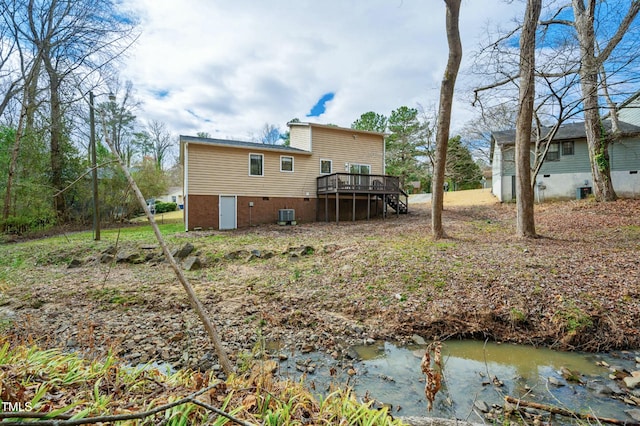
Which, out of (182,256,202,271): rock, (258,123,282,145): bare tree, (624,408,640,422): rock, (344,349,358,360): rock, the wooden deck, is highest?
(258,123,282,145): bare tree

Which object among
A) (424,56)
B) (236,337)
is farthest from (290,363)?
(424,56)

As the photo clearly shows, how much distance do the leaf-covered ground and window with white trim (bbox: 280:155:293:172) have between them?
28.4 feet

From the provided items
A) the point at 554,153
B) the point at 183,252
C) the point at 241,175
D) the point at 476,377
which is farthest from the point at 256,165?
the point at 554,153

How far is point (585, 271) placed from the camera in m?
5.71

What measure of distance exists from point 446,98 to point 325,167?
1009 centimetres

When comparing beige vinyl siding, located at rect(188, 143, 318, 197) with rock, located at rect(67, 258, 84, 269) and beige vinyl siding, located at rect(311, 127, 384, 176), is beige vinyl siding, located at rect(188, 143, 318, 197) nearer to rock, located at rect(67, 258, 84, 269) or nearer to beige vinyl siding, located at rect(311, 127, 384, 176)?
beige vinyl siding, located at rect(311, 127, 384, 176)

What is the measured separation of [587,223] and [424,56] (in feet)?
28.2

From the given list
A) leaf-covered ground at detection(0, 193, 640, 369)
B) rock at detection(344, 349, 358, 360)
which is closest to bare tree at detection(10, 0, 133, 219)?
leaf-covered ground at detection(0, 193, 640, 369)

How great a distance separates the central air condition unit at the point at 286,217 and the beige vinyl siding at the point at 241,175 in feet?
3.57

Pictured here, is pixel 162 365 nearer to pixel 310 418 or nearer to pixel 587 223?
pixel 310 418

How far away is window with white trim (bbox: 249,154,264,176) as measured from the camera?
1622 cm

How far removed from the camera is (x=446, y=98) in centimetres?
887

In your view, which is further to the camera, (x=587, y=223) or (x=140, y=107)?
(x=140, y=107)

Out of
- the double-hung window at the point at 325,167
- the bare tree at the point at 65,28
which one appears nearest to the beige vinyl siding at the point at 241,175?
the double-hung window at the point at 325,167
